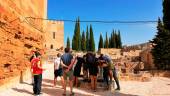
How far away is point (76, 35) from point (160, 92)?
44.7m

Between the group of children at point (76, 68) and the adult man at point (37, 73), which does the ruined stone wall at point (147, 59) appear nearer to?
the group of children at point (76, 68)

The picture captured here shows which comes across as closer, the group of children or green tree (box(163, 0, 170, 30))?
the group of children

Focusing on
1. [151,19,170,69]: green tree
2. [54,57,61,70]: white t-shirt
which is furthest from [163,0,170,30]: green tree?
[54,57,61,70]: white t-shirt

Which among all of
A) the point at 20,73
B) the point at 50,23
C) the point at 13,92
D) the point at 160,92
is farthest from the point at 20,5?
the point at 50,23

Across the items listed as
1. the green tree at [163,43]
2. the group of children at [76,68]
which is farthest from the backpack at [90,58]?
the green tree at [163,43]

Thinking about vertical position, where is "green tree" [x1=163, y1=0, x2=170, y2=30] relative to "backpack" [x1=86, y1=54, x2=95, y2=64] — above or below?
above

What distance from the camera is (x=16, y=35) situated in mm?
12094

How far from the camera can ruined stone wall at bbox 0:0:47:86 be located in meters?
10.7

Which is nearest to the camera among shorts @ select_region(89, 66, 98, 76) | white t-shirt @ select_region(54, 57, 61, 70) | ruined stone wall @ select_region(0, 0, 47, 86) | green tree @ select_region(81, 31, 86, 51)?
ruined stone wall @ select_region(0, 0, 47, 86)

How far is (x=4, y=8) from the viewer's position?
1055 cm

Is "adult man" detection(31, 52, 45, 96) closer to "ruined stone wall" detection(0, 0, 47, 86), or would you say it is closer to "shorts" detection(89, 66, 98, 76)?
"ruined stone wall" detection(0, 0, 47, 86)

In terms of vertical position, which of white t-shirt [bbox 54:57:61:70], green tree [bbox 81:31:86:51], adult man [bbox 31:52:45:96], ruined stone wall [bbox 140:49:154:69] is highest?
green tree [bbox 81:31:86:51]

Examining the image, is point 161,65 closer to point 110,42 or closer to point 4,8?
point 4,8

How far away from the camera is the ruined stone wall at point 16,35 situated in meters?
10.7
